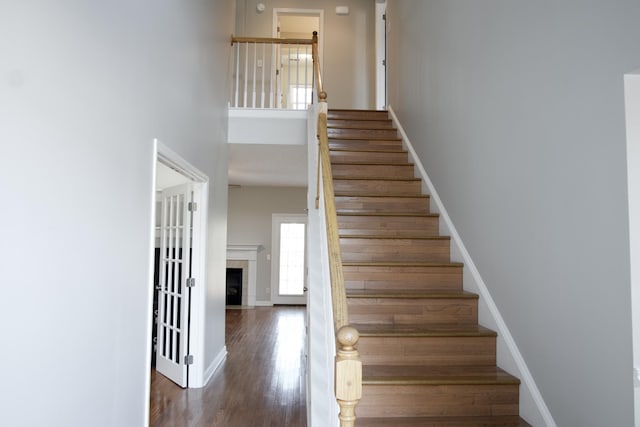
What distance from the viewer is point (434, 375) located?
2248mm

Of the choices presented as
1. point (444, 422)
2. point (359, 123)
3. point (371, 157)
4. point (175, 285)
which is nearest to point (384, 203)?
point (371, 157)

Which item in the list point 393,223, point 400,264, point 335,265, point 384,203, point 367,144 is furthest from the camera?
point 367,144

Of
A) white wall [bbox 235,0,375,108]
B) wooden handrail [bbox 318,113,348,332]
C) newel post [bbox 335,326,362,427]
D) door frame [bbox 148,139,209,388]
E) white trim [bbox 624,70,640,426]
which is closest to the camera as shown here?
newel post [bbox 335,326,362,427]

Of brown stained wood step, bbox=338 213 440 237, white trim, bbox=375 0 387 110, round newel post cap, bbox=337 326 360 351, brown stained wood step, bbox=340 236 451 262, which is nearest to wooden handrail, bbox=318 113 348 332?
round newel post cap, bbox=337 326 360 351

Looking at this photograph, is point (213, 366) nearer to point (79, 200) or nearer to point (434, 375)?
point (434, 375)

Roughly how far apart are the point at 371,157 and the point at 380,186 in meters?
0.56

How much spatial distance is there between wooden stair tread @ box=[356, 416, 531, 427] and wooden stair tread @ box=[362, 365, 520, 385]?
0.17 m

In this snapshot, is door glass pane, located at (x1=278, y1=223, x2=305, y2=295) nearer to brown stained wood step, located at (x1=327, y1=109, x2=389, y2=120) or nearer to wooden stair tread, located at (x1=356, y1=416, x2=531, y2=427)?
brown stained wood step, located at (x1=327, y1=109, x2=389, y2=120)

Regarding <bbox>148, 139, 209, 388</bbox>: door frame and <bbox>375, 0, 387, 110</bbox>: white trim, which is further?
<bbox>375, 0, 387, 110</bbox>: white trim

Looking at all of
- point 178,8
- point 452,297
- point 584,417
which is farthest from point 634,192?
point 178,8

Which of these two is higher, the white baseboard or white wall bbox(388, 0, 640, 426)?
white wall bbox(388, 0, 640, 426)

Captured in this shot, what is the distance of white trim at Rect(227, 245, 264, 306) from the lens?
907 centimetres

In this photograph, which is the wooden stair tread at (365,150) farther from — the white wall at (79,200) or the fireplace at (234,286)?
the fireplace at (234,286)

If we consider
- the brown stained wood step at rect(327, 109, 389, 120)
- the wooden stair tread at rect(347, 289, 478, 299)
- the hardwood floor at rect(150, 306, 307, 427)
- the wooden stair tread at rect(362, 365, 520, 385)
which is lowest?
the hardwood floor at rect(150, 306, 307, 427)
